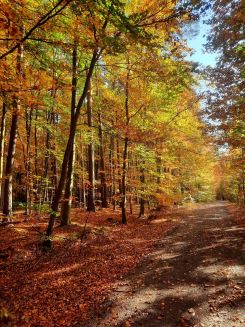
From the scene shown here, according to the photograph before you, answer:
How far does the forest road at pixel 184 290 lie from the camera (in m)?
5.57

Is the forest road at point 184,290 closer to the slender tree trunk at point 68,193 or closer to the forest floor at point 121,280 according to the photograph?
the forest floor at point 121,280

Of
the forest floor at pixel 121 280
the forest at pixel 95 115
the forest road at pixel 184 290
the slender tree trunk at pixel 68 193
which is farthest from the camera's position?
the slender tree trunk at pixel 68 193

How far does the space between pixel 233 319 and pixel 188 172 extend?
2460 centimetres

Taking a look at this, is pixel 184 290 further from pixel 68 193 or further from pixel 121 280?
pixel 68 193

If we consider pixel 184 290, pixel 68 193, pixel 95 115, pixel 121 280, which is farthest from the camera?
pixel 95 115

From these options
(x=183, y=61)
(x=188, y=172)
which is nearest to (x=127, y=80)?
(x=183, y=61)

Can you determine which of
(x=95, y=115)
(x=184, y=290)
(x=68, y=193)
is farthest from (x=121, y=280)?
(x=95, y=115)

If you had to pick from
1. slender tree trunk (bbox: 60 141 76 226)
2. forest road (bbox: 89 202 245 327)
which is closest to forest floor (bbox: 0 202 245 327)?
forest road (bbox: 89 202 245 327)

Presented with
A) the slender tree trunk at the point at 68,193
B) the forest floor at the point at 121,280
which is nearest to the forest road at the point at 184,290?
the forest floor at the point at 121,280

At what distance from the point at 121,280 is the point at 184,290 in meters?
1.88

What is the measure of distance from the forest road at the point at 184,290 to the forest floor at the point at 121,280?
2 centimetres

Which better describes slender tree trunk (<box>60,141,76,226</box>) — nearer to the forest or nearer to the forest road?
the forest

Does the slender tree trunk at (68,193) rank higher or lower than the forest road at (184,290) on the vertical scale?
higher

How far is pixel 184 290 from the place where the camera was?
6871 mm
